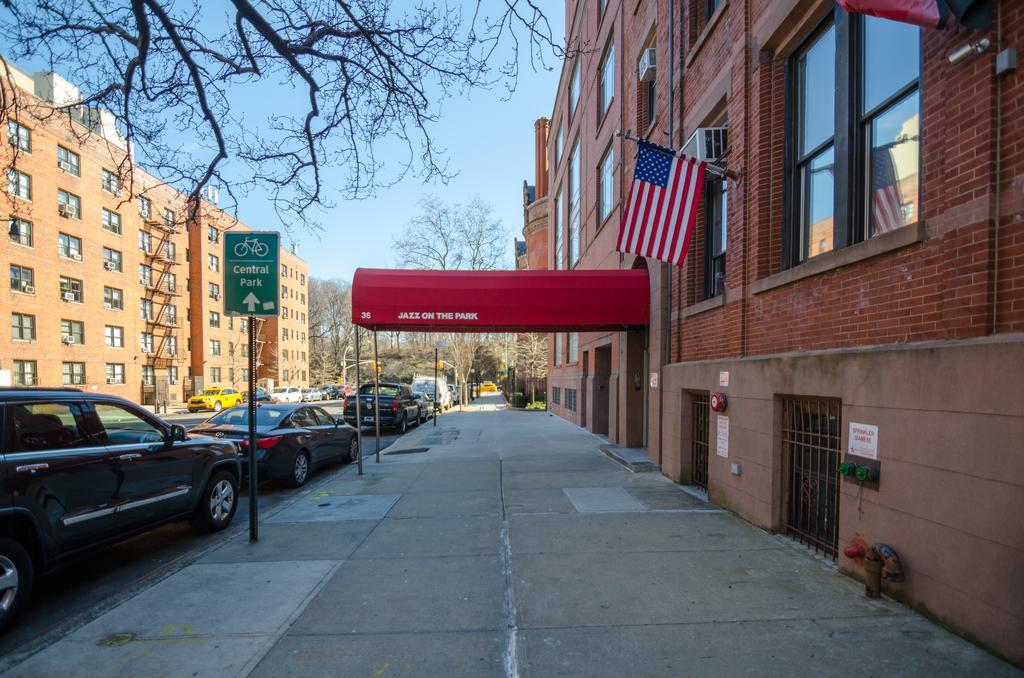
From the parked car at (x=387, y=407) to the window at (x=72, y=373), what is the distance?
2411cm

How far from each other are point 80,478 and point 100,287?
133 feet

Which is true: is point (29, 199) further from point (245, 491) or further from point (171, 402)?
point (245, 491)

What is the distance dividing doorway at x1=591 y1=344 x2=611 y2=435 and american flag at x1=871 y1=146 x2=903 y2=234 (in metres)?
12.0

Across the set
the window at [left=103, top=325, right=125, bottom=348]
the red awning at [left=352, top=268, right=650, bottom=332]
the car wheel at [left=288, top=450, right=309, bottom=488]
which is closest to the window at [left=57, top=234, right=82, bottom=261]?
the window at [left=103, top=325, right=125, bottom=348]

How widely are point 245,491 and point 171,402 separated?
4380cm

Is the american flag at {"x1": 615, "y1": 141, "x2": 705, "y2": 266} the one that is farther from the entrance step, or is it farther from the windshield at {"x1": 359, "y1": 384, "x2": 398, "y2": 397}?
the windshield at {"x1": 359, "y1": 384, "x2": 398, "y2": 397}

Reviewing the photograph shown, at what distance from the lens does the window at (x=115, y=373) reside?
1512 inches

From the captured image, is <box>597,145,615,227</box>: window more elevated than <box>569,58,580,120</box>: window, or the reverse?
<box>569,58,580,120</box>: window

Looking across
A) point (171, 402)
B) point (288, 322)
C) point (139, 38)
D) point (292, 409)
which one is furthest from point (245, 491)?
point (288, 322)

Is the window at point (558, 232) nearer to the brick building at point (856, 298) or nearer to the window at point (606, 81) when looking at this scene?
the window at point (606, 81)

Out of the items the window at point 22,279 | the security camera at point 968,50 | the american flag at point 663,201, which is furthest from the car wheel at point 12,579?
the window at point 22,279

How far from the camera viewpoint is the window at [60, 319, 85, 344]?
34.3m

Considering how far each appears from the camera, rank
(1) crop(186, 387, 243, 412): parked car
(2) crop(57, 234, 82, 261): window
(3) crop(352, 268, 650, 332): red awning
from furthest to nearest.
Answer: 1. (1) crop(186, 387, 243, 412): parked car
2. (2) crop(57, 234, 82, 261): window
3. (3) crop(352, 268, 650, 332): red awning

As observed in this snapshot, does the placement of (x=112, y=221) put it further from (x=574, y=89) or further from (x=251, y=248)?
(x=251, y=248)
